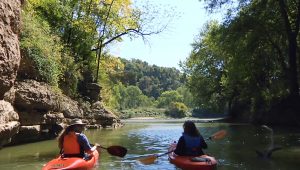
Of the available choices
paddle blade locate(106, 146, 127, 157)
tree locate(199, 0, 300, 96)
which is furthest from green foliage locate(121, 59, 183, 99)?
paddle blade locate(106, 146, 127, 157)

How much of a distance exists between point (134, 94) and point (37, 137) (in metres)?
113

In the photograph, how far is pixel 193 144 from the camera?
34.2ft

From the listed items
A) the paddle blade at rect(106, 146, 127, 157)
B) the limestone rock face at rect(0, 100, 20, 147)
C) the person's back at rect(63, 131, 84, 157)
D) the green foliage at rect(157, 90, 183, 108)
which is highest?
A: the green foliage at rect(157, 90, 183, 108)

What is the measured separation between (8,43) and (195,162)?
735 cm

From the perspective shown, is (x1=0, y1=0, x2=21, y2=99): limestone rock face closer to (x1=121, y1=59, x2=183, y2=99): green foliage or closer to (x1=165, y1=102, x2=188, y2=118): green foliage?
(x1=165, y1=102, x2=188, y2=118): green foliage

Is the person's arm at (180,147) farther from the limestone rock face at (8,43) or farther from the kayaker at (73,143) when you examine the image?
the limestone rock face at (8,43)

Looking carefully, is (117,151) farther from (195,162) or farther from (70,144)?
(195,162)

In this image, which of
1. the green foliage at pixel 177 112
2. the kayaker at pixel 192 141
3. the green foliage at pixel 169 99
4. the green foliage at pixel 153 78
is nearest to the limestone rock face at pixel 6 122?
the kayaker at pixel 192 141

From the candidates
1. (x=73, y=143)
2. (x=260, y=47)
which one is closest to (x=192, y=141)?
(x=73, y=143)

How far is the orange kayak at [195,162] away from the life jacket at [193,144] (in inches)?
10.4

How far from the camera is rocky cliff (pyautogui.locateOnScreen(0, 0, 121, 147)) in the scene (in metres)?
12.7

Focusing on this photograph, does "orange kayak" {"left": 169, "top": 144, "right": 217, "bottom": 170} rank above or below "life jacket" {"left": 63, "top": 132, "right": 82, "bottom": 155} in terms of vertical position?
below

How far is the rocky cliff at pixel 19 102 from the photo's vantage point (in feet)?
41.6

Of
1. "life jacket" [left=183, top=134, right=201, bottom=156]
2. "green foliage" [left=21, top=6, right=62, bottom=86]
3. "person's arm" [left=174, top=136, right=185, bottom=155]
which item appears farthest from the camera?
"green foliage" [left=21, top=6, right=62, bottom=86]
